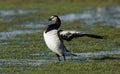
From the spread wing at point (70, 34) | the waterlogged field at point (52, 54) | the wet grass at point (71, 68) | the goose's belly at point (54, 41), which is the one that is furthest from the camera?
the goose's belly at point (54, 41)

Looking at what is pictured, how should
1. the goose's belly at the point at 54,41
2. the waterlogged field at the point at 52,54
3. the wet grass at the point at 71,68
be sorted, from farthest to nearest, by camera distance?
the goose's belly at the point at 54,41 → the waterlogged field at the point at 52,54 → the wet grass at the point at 71,68

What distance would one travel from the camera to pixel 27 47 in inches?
589

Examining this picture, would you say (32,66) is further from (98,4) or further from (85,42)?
(98,4)

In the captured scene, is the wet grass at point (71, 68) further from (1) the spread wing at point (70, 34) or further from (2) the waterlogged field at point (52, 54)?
(1) the spread wing at point (70, 34)

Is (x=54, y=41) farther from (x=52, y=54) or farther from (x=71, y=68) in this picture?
(x=52, y=54)

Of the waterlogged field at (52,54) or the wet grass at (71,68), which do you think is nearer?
the wet grass at (71,68)

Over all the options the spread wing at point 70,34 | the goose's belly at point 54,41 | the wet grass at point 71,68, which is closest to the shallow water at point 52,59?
the goose's belly at point 54,41

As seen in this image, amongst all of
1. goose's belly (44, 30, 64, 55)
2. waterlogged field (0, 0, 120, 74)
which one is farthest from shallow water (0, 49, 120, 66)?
goose's belly (44, 30, 64, 55)

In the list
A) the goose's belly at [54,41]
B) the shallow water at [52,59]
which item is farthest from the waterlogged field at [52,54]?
the goose's belly at [54,41]

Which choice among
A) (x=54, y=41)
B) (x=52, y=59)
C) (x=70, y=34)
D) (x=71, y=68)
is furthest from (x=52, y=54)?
(x=71, y=68)

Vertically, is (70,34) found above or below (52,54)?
above

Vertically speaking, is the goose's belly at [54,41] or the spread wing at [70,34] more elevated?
the spread wing at [70,34]

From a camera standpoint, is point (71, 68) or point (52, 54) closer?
point (71, 68)

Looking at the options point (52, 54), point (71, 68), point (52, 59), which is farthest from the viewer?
point (52, 54)
